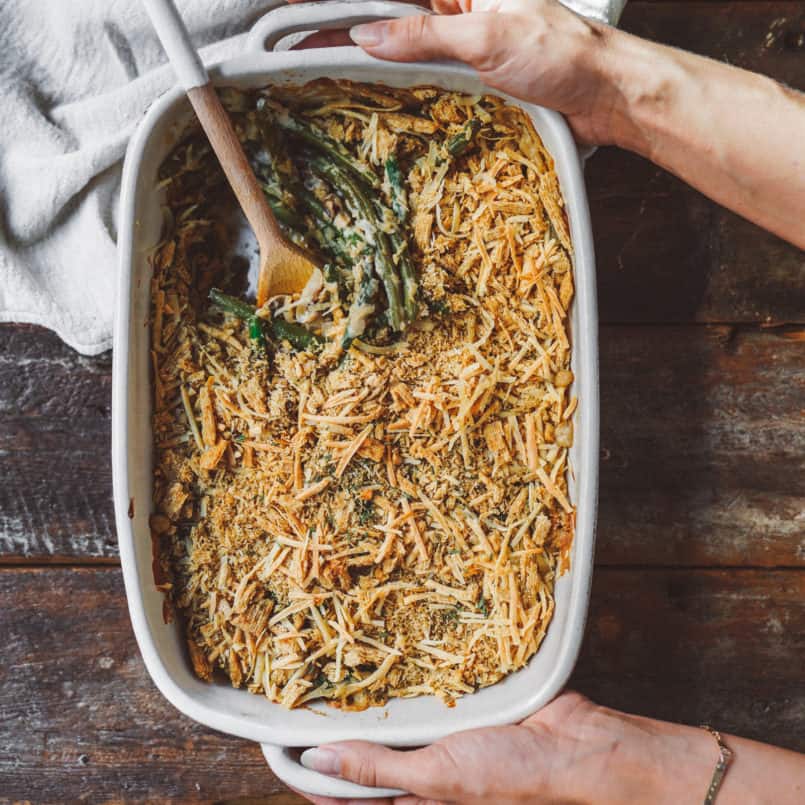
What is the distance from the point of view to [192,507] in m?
1.41

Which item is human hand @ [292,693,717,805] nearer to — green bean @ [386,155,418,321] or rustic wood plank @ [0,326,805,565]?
rustic wood plank @ [0,326,805,565]

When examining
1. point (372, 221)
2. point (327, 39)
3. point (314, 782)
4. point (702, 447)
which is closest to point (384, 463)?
point (372, 221)

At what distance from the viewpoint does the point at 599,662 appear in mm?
1604

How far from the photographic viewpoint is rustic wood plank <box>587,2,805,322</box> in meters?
1.56

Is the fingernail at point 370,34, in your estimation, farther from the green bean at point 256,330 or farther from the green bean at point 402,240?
the green bean at point 256,330

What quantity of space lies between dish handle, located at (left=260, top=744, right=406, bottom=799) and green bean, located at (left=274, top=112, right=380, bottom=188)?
3.42ft

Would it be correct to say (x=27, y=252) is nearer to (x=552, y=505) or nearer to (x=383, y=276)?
(x=383, y=276)

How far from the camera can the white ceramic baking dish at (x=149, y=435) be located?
1250 millimetres

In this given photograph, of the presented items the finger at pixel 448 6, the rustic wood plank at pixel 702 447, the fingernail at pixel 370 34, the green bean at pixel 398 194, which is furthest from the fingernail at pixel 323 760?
the finger at pixel 448 6

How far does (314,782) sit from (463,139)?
3.78 feet

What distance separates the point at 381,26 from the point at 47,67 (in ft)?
2.43

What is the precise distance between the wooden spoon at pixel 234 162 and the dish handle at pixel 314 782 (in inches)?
32.0

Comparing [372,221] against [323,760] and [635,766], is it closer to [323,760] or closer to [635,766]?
[323,760]

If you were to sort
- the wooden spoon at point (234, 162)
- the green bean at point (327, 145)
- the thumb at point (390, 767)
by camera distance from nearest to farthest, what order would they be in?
the wooden spoon at point (234, 162) → the thumb at point (390, 767) → the green bean at point (327, 145)
